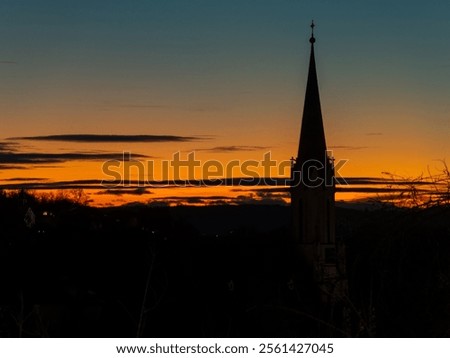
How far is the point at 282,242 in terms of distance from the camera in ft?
241

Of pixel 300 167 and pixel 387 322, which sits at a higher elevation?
pixel 300 167

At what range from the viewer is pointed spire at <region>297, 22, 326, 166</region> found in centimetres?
6744

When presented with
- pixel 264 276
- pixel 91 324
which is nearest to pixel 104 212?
pixel 264 276

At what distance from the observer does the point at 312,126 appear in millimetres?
68125

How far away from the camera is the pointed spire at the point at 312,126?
221 ft

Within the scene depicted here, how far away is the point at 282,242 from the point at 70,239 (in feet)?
49.5

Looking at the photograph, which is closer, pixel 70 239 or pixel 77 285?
pixel 77 285

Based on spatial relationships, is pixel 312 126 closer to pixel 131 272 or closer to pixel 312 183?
pixel 312 183

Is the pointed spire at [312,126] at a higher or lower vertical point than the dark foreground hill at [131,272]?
higher

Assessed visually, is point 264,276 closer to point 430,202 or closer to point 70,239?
point 70,239

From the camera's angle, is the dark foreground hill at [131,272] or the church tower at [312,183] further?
the church tower at [312,183]

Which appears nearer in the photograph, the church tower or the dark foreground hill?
the dark foreground hill

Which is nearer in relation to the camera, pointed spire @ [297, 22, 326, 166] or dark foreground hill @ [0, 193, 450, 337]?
dark foreground hill @ [0, 193, 450, 337]

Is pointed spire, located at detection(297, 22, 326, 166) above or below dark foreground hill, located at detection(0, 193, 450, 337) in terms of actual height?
above
